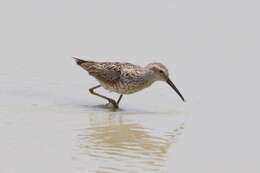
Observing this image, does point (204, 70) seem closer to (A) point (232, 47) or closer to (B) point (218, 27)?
(A) point (232, 47)

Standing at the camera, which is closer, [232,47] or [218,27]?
[232,47]

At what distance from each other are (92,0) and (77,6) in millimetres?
1162

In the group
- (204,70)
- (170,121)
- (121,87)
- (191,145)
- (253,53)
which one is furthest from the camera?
(253,53)

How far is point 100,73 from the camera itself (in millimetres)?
13078

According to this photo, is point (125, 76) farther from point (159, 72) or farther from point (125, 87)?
point (159, 72)

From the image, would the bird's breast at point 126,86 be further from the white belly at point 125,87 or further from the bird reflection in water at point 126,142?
the bird reflection in water at point 126,142

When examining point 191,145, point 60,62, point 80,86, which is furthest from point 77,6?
point 191,145

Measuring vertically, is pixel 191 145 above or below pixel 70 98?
above

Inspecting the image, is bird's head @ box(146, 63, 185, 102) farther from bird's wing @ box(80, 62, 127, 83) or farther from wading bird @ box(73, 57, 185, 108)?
bird's wing @ box(80, 62, 127, 83)

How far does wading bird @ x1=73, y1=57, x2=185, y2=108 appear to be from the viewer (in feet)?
42.4

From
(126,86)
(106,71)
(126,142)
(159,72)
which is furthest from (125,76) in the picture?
(126,142)

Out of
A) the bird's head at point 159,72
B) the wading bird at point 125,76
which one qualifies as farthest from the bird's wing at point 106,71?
the bird's head at point 159,72

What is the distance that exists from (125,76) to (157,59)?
10.6 feet

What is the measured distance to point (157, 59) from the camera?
16109 millimetres
